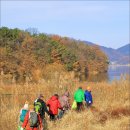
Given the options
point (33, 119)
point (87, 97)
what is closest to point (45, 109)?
point (33, 119)

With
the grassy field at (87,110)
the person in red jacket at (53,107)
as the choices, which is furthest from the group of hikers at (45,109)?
the grassy field at (87,110)

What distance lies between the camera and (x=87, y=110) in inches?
774

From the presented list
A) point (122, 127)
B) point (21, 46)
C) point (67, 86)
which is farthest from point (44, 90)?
point (21, 46)

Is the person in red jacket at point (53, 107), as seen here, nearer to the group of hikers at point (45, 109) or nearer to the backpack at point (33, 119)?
the group of hikers at point (45, 109)

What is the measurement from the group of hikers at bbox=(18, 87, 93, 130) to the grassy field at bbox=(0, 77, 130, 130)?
→ 0.35 meters

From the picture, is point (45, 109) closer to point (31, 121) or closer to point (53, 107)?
point (53, 107)

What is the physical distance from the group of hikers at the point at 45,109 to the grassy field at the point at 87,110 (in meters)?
0.35

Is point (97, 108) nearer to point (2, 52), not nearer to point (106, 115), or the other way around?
point (106, 115)

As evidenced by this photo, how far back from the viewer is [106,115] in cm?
1844

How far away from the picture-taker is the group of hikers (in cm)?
1245

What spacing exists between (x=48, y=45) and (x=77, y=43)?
127 ft

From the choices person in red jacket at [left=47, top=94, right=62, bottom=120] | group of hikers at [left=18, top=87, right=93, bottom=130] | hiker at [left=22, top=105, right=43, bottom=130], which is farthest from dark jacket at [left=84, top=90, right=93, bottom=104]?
hiker at [left=22, top=105, right=43, bottom=130]

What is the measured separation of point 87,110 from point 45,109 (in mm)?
4929

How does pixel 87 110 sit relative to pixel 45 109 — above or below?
below
